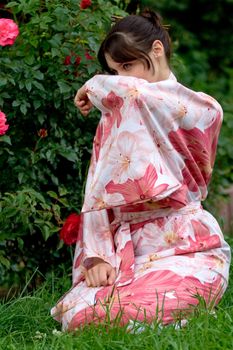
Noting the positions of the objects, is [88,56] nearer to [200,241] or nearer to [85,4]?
[85,4]

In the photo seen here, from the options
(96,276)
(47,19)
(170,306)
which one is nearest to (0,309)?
(96,276)

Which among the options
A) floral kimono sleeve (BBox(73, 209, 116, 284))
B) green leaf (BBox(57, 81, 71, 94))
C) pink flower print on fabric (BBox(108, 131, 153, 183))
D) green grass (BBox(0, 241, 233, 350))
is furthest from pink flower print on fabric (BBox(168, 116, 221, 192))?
green leaf (BBox(57, 81, 71, 94))

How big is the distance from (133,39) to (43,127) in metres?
0.99

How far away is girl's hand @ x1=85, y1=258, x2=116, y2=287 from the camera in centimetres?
407

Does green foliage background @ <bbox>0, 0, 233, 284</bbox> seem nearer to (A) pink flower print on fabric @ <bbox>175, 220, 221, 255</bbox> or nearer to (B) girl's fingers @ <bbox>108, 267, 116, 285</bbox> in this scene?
(B) girl's fingers @ <bbox>108, 267, 116, 285</bbox>

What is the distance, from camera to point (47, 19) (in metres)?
4.75

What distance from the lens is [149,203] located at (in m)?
4.08

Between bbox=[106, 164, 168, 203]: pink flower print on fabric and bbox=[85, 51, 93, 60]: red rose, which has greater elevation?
bbox=[85, 51, 93, 60]: red rose

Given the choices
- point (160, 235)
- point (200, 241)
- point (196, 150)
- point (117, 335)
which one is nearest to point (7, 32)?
point (196, 150)

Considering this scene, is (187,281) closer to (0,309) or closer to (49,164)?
(0,309)

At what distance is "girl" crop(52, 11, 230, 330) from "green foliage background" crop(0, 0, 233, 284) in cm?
51

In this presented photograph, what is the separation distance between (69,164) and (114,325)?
1.44 metres

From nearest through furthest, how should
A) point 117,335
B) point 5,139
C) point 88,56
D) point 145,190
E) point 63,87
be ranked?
point 117,335
point 145,190
point 5,139
point 63,87
point 88,56

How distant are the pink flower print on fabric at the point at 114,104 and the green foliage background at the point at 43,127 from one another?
2.10 feet
